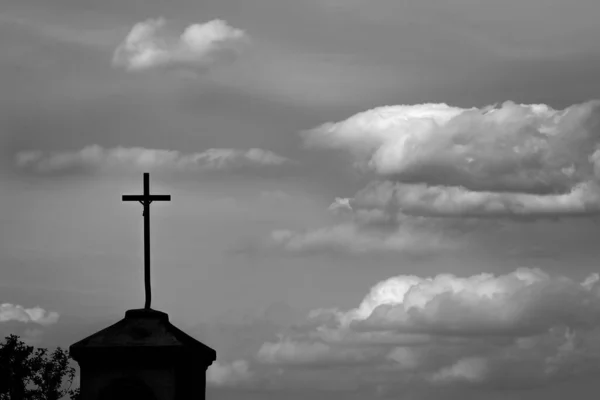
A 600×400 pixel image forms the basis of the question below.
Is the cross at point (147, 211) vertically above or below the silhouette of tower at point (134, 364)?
above

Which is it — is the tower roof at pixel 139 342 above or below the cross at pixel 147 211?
below

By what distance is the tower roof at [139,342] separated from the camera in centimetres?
1417

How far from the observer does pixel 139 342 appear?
14242 millimetres

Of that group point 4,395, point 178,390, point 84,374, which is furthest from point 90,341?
point 4,395

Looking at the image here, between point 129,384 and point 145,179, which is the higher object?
point 145,179

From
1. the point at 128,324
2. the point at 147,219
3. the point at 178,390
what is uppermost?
the point at 147,219

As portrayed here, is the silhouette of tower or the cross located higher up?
the cross

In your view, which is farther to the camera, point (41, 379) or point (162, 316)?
point (41, 379)

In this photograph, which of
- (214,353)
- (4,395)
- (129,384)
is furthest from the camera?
(4,395)

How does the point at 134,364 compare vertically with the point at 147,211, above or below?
below

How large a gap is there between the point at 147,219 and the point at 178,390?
2.65m

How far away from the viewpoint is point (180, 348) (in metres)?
14.2

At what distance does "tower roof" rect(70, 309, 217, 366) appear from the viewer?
14172mm

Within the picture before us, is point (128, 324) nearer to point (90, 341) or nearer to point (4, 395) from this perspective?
point (90, 341)
